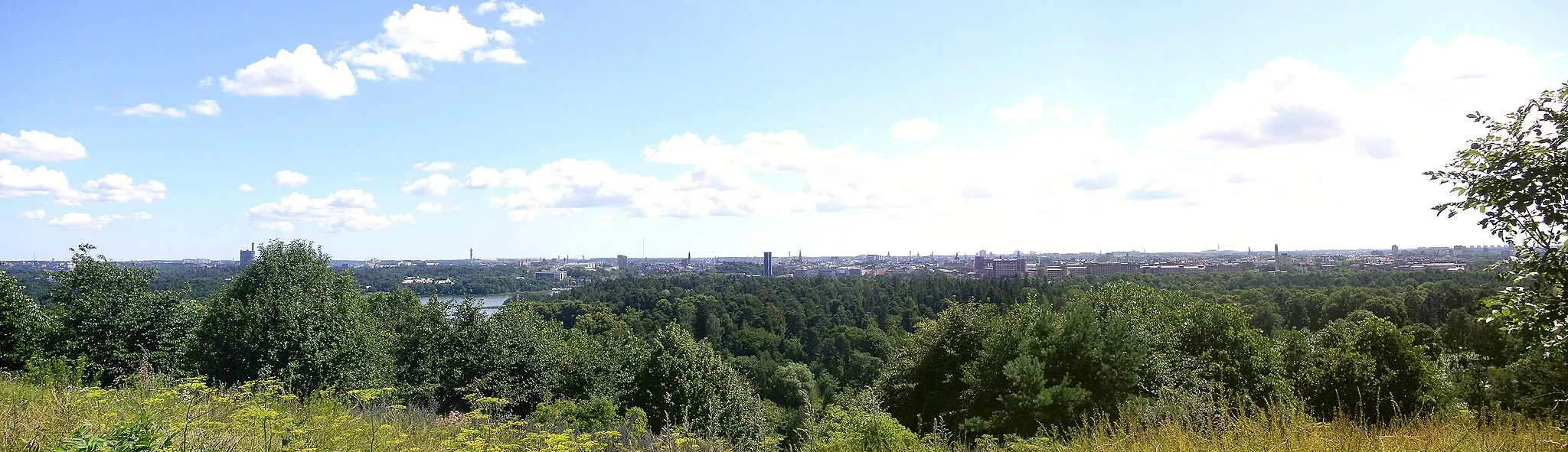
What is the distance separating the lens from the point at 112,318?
16.2 metres

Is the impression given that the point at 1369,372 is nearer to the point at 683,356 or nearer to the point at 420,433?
the point at 683,356

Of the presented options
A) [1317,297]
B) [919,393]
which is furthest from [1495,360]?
[1317,297]

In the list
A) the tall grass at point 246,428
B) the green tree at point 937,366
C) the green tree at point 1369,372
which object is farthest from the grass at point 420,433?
the green tree at point 937,366

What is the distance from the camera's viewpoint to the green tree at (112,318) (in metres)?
15.9

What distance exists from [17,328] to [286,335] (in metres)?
5.13

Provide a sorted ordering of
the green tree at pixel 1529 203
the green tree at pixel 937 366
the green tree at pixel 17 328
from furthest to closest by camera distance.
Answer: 1. the green tree at pixel 937 366
2. the green tree at pixel 17 328
3. the green tree at pixel 1529 203

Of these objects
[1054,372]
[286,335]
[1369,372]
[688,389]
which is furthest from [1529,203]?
[286,335]

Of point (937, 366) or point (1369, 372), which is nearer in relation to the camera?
point (1369, 372)

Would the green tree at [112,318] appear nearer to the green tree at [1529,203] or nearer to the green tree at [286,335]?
the green tree at [286,335]

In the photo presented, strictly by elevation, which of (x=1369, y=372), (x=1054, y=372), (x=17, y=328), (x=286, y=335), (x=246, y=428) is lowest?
(x=1369, y=372)

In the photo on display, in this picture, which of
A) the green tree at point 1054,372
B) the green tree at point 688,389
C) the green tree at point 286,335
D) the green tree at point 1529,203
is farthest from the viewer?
the green tree at point 688,389

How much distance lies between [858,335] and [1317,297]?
36.0m

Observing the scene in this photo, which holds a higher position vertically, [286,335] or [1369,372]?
[286,335]

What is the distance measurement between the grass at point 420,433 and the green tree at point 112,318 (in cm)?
1195
